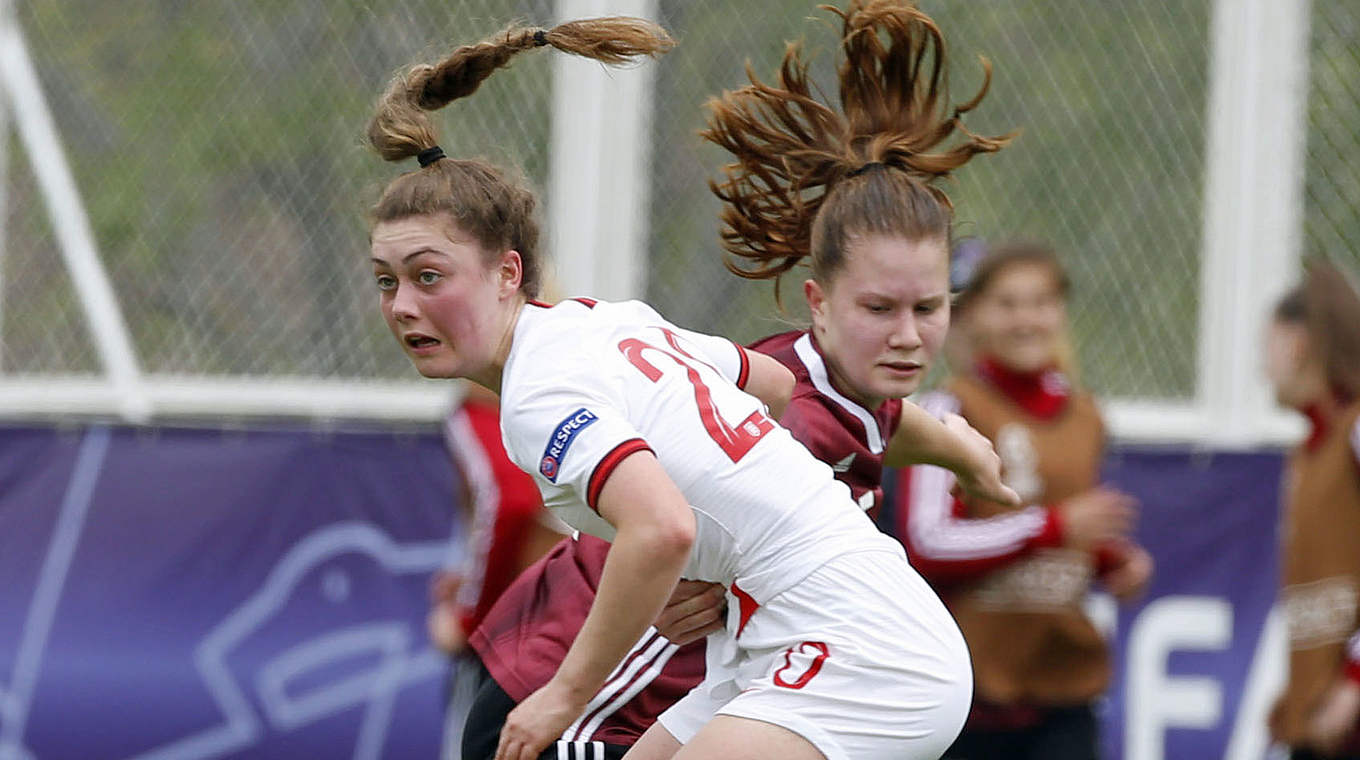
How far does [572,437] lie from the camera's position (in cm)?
328

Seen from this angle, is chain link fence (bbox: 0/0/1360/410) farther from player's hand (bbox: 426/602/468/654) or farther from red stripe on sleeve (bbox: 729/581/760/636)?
red stripe on sleeve (bbox: 729/581/760/636)

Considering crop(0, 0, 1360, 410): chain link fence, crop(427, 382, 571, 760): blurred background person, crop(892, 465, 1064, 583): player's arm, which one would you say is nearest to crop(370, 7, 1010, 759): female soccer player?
crop(892, 465, 1064, 583): player's arm

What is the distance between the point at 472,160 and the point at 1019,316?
234 centimetres

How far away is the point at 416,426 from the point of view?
754 centimetres

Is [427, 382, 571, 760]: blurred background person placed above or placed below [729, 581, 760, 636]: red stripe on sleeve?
above

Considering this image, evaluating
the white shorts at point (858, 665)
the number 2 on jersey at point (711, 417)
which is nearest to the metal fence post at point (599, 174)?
the number 2 on jersey at point (711, 417)

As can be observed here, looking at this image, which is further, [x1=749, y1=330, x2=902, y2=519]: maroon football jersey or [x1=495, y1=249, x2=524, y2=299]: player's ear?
[x1=749, y1=330, x2=902, y2=519]: maroon football jersey

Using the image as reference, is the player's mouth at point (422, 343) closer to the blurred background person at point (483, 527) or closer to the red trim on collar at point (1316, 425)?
the blurred background person at point (483, 527)

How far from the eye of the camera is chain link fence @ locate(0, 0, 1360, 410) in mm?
7562

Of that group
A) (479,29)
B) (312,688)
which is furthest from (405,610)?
(479,29)

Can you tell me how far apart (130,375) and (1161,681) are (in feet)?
12.8

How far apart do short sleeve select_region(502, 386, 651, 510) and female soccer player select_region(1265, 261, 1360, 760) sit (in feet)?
9.55

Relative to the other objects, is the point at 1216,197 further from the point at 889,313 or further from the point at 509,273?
the point at 509,273

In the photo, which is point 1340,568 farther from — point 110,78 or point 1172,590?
point 110,78
